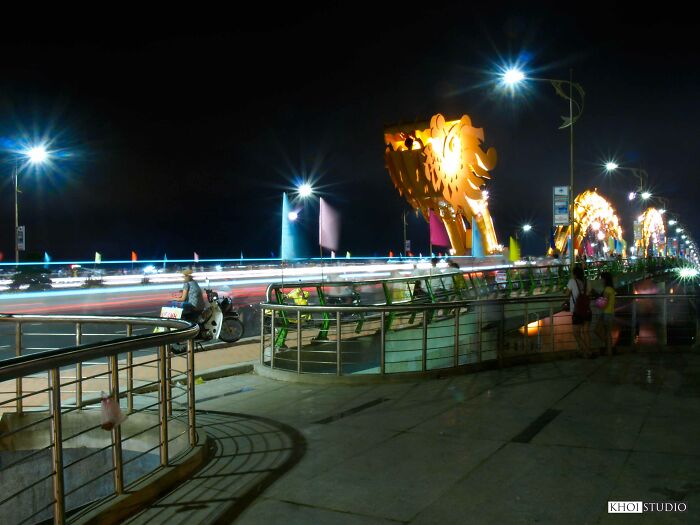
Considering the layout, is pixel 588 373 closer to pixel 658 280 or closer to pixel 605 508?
pixel 605 508

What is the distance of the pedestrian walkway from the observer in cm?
457

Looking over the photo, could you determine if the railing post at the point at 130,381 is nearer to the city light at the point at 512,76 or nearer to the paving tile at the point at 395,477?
the paving tile at the point at 395,477

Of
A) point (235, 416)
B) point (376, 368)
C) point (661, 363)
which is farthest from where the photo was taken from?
point (376, 368)

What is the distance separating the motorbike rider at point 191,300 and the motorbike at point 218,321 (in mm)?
119

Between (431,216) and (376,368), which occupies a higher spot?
(431,216)

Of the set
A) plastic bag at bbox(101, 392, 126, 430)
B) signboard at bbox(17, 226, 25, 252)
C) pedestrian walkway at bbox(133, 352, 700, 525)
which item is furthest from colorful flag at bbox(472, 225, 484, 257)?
signboard at bbox(17, 226, 25, 252)

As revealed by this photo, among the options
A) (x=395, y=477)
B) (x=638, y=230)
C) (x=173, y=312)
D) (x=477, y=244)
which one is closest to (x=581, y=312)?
(x=395, y=477)

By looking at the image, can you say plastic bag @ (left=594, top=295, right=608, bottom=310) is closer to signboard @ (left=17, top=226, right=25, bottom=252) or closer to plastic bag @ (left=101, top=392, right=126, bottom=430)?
plastic bag @ (left=101, top=392, right=126, bottom=430)

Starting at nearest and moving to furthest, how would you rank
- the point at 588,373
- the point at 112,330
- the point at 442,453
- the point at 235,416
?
the point at 442,453 < the point at 235,416 < the point at 588,373 < the point at 112,330

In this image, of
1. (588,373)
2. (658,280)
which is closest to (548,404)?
(588,373)

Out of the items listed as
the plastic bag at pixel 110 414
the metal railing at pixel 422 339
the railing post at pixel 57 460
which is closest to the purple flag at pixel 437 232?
the metal railing at pixel 422 339

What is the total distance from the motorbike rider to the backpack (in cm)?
736

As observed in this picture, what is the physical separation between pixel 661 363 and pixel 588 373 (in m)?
1.51

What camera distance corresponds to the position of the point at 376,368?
500 inches
